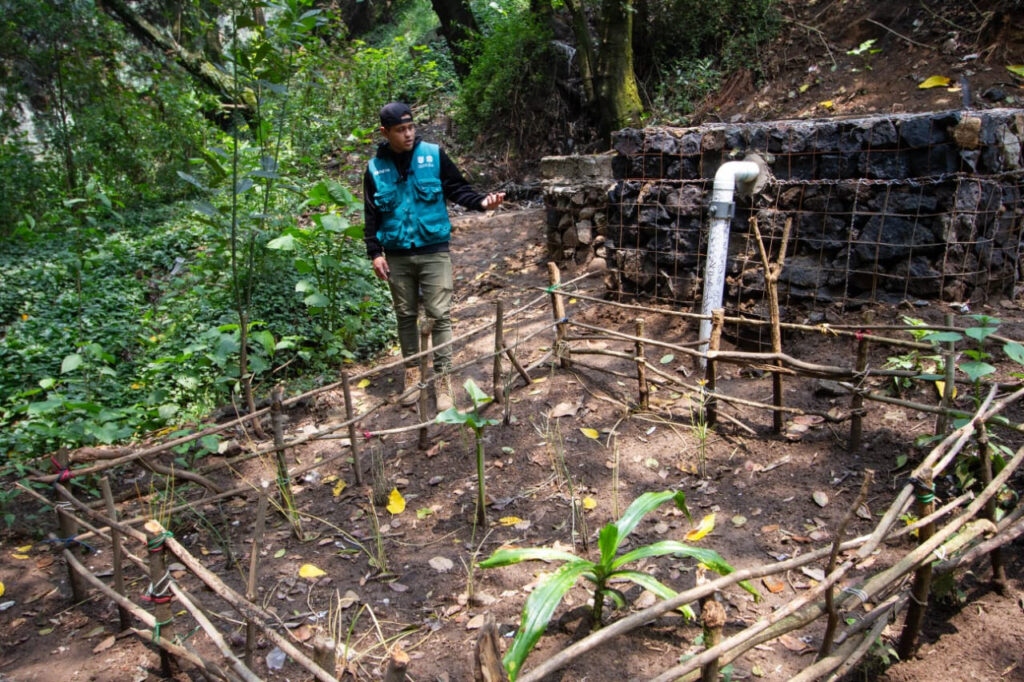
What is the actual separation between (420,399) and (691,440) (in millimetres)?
1506

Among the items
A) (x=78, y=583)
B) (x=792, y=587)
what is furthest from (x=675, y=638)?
(x=78, y=583)

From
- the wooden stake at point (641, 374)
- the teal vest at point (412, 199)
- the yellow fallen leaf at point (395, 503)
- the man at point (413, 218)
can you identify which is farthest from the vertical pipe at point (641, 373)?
the yellow fallen leaf at point (395, 503)

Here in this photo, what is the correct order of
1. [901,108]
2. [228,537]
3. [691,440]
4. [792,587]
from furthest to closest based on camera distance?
1. [901,108]
2. [691,440]
3. [228,537]
4. [792,587]

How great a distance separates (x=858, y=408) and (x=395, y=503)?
91.8 inches

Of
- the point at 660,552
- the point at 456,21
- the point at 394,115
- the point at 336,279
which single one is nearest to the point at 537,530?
the point at 660,552

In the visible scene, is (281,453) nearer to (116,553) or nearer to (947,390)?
(116,553)

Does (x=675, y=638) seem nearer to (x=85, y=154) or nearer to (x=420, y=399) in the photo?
(x=420, y=399)

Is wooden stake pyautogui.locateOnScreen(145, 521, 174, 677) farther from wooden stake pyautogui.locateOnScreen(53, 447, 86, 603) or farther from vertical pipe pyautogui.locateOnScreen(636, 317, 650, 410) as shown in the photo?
vertical pipe pyautogui.locateOnScreen(636, 317, 650, 410)

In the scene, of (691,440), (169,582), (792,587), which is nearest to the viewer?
(169,582)

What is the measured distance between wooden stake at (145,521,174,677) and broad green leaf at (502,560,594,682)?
44.9 inches

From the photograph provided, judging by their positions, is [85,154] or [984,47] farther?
[85,154]

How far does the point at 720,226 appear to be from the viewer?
170 inches

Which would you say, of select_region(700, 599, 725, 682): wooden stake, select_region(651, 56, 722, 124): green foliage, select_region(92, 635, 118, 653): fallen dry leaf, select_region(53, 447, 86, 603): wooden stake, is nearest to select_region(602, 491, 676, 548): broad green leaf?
select_region(700, 599, 725, 682): wooden stake

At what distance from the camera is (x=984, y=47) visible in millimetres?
6688
